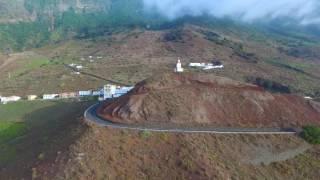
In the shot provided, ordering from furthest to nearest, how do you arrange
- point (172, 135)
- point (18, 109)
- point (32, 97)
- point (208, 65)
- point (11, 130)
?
point (208, 65) < point (32, 97) < point (18, 109) < point (11, 130) < point (172, 135)

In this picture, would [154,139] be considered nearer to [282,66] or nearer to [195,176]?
[195,176]

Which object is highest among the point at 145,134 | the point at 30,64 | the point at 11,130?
the point at 30,64

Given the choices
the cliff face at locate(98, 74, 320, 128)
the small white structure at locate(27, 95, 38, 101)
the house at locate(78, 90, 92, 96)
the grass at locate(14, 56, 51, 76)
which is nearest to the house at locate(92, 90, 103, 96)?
the house at locate(78, 90, 92, 96)

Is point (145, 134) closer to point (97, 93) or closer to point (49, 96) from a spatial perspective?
point (97, 93)

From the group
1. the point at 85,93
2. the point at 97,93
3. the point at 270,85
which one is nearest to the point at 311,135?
the point at 97,93

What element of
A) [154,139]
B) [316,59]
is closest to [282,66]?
[316,59]
